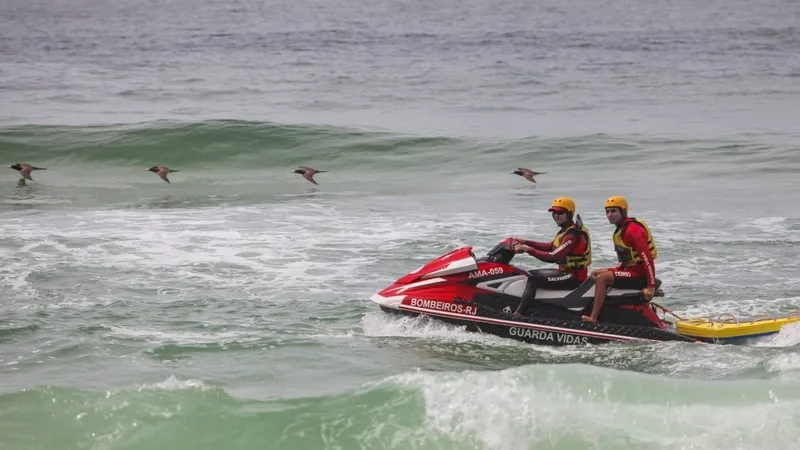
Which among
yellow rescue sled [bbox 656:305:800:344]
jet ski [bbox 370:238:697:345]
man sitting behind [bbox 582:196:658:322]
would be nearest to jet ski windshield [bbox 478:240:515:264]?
jet ski [bbox 370:238:697:345]

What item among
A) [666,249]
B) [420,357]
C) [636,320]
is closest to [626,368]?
[636,320]

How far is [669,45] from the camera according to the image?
46562mm

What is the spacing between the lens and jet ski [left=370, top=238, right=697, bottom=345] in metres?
10.3

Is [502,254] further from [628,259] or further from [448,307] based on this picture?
[628,259]

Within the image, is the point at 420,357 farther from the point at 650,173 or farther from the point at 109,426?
the point at 650,173

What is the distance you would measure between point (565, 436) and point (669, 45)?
40918mm

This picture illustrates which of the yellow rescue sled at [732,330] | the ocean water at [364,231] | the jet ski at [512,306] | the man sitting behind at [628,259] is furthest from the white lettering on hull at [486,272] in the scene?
the yellow rescue sled at [732,330]

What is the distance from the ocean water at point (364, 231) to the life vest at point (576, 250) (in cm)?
80

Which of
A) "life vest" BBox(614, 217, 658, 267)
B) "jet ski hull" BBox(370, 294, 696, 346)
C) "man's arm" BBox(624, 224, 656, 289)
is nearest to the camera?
"man's arm" BBox(624, 224, 656, 289)

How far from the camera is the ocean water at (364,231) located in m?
8.25

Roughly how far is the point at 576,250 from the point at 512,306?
79 cm

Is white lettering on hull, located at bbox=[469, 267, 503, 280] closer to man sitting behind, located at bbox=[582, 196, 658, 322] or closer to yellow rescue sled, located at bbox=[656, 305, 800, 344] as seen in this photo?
man sitting behind, located at bbox=[582, 196, 658, 322]

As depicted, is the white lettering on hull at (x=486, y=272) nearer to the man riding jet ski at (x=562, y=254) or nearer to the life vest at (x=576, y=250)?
the man riding jet ski at (x=562, y=254)

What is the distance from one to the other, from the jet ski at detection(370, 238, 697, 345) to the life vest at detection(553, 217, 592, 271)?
191 mm
